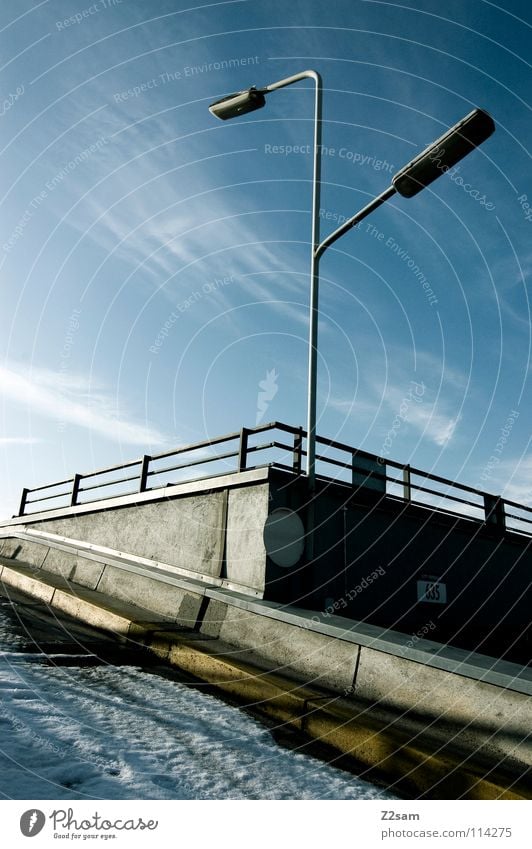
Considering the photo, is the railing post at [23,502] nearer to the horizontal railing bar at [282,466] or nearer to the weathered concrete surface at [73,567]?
the weathered concrete surface at [73,567]

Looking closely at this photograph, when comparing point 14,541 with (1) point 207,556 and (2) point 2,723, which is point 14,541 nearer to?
(1) point 207,556

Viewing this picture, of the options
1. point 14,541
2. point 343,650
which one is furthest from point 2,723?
point 14,541

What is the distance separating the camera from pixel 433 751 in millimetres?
4625

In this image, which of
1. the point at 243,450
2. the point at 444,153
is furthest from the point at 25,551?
the point at 444,153

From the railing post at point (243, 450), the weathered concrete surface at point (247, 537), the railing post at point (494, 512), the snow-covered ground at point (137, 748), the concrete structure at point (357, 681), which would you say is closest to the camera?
the snow-covered ground at point (137, 748)

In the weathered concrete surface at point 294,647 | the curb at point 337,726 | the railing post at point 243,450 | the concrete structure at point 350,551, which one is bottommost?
the curb at point 337,726

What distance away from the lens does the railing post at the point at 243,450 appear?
946 cm

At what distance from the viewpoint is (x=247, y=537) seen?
29.2 feet

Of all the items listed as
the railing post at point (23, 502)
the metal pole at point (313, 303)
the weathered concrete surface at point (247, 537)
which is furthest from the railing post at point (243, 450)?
the railing post at point (23, 502)

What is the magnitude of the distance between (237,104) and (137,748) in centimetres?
1017

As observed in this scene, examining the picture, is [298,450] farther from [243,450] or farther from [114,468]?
[114,468]

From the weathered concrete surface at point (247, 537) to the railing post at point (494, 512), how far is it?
780 centimetres

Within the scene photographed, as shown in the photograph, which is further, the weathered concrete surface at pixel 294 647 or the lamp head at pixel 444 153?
the lamp head at pixel 444 153
